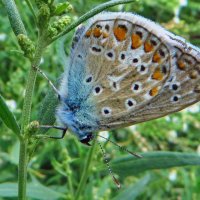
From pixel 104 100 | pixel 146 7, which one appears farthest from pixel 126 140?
pixel 104 100

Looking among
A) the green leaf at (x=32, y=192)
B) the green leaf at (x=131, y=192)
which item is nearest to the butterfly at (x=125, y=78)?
the green leaf at (x=32, y=192)

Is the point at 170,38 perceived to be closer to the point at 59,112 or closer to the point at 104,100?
the point at 104,100

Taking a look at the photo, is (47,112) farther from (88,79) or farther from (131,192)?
(131,192)

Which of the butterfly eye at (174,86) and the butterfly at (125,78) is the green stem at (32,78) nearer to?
the butterfly at (125,78)

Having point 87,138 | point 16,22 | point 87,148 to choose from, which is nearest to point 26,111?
point 16,22

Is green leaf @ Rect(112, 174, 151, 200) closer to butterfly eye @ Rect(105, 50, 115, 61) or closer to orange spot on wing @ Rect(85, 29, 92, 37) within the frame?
butterfly eye @ Rect(105, 50, 115, 61)
